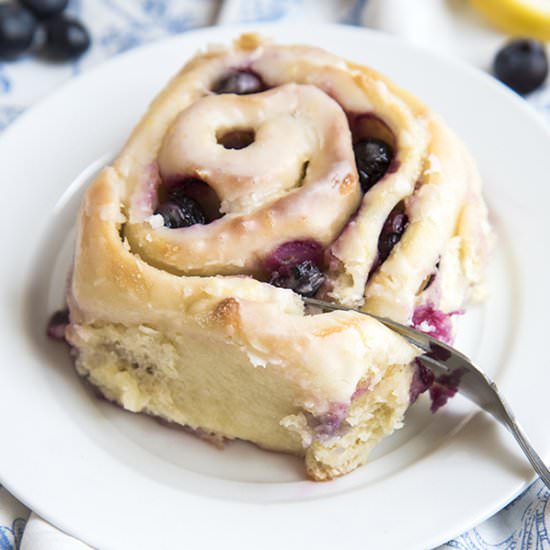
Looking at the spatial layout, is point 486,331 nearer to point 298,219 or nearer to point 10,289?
point 298,219

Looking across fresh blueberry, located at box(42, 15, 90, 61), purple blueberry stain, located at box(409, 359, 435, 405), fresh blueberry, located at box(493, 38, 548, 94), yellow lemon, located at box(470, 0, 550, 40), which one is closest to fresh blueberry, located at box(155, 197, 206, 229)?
purple blueberry stain, located at box(409, 359, 435, 405)

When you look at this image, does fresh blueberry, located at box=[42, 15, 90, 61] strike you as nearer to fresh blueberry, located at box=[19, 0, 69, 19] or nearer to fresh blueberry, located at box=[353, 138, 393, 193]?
fresh blueberry, located at box=[19, 0, 69, 19]

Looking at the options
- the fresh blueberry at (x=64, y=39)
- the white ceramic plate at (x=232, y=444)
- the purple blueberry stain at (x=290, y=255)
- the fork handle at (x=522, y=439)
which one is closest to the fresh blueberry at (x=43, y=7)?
the fresh blueberry at (x=64, y=39)

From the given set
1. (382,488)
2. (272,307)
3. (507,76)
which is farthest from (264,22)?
(382,488)

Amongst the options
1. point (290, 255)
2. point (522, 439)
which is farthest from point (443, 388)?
point (290, 255)

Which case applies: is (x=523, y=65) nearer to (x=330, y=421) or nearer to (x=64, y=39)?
(x=64, y=39)
